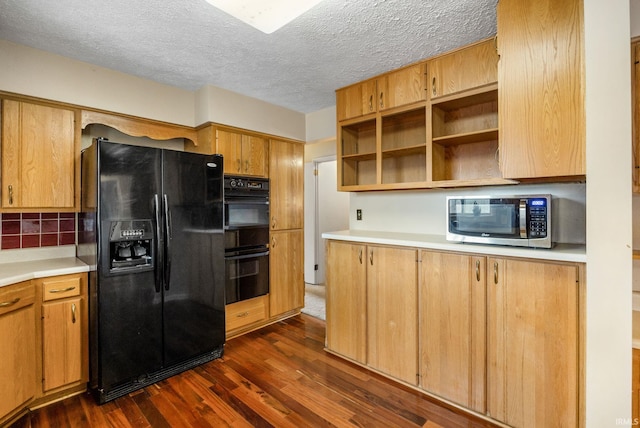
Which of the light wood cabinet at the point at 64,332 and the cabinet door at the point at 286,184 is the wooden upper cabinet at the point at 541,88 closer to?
the cabinet door at the point at 286,184

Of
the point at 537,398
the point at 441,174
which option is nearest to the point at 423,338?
the point at 537,398

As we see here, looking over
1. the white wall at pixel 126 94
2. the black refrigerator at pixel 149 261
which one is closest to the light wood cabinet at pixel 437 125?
the white wall at pixel 126 94

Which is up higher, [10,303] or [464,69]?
[464,69]

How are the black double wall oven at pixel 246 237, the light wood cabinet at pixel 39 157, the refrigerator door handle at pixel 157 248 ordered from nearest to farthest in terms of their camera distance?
the light wood cabinet at pixel 39 157 → the refrigerator door handle at pixel 157 248 → the black double wall oven at pixel 246 237

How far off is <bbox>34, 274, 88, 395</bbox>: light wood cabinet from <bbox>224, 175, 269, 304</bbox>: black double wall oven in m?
1.12

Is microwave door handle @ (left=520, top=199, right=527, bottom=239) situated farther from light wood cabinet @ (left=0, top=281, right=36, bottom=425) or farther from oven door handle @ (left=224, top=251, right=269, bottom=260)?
light wood cabinet @ (left=0, top=281, right=36, bottom=425)

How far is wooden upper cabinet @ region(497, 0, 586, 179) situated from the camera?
4.70ft

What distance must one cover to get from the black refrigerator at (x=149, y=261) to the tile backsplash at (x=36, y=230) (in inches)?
6.6

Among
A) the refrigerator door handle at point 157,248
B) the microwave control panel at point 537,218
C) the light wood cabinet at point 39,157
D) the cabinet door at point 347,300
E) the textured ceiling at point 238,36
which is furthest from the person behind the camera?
the cabinet door at point 347,300

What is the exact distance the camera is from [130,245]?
7.04 ft

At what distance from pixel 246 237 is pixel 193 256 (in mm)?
675

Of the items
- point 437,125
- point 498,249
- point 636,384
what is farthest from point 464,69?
point 636,384

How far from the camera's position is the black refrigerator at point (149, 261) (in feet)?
6.63

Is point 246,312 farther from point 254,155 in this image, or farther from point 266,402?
point 254,155
